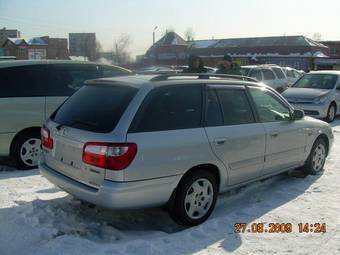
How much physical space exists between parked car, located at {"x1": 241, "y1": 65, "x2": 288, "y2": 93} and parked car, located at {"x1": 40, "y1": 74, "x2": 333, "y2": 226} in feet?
37.7

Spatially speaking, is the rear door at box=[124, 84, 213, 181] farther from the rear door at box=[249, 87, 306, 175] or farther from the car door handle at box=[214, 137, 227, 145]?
the rear door at box=[249, 87, 306, 175]

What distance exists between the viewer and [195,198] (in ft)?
14.6

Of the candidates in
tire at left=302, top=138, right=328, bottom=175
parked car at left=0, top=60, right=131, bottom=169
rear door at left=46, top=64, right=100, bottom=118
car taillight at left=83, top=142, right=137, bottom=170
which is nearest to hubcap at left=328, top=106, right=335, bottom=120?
tire at left=302, top=138, right=328, bottom=175

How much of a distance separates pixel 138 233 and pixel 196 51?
70049 millimetres

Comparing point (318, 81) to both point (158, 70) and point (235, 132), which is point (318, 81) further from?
point (235, 132)

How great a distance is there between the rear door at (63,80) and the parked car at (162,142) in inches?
79.9

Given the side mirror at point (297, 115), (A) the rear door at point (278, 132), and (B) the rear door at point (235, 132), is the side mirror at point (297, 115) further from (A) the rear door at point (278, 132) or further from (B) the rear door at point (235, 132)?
(B) the rear door at point (235, 132)

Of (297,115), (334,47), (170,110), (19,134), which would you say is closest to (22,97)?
(19,134)

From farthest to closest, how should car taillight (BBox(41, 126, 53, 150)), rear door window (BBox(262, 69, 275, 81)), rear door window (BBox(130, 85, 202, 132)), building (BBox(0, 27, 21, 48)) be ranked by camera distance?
building (BBox(0, 27, 21, 48)), rear door window (BBox(262, 69, 275, 81)), car taillight (BBox(41, 126, 53, 150)), rear door window (BBox(130, 85, 202, 132))

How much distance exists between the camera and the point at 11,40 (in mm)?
62625

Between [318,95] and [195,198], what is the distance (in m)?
9.43

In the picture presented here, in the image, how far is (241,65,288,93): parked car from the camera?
16609mm

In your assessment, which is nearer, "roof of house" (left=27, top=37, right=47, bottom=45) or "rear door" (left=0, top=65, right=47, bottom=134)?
"rear door" (left=0, top=65, right=47, bottom=134)

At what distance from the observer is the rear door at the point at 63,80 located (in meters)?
6.78
